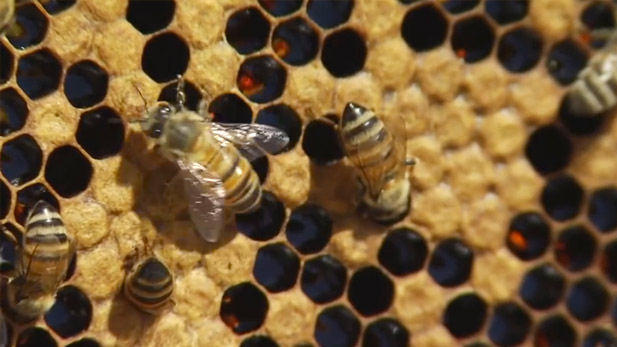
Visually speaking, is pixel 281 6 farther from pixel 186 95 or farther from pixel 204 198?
pixel 204 198

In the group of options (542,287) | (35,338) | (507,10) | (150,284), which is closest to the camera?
(150,284)

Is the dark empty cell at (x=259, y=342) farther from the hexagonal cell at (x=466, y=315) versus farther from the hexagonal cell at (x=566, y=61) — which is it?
the hexagonal cell at (x=566, y=61)

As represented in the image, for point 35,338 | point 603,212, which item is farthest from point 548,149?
point 35,338

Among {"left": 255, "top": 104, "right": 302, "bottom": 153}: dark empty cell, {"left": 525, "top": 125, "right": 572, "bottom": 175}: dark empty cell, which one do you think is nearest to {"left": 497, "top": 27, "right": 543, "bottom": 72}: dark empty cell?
{"left": 525, "top": 125, "right": 572, "bottom": 175}: dark empty cell

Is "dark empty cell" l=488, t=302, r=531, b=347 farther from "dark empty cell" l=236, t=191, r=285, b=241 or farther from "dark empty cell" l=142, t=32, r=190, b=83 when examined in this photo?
"dark empty cell" l=142, t=32, r=190, b=83

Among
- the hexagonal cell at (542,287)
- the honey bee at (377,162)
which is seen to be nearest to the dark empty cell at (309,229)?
the honey bee at (377,162)

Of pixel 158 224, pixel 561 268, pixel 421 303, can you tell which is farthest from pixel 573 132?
pixel 158 224

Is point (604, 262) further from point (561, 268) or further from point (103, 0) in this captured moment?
point (103, 0)
